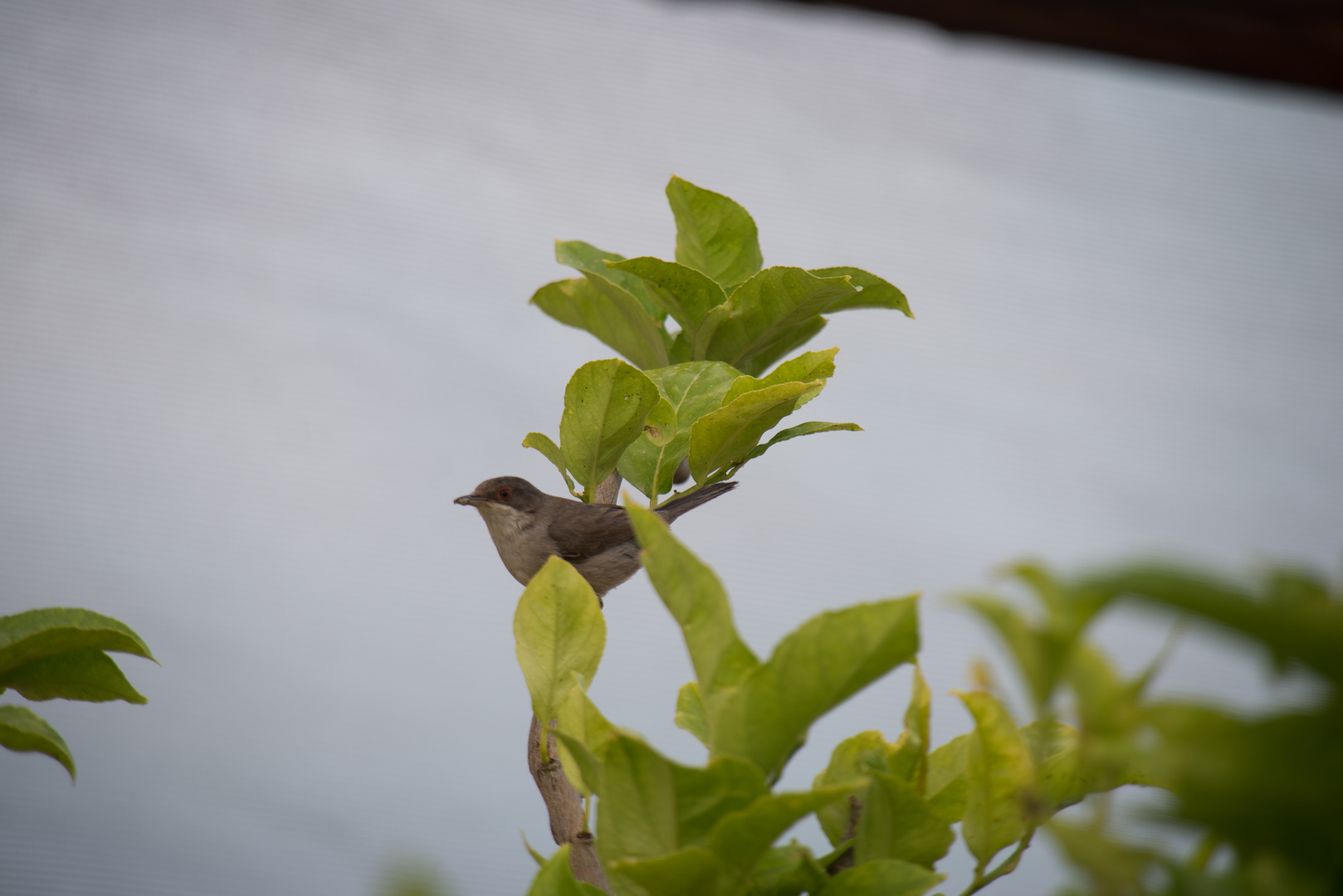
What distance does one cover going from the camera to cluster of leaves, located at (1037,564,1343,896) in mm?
159

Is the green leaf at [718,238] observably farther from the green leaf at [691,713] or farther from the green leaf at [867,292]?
the green leaf at [691,713]

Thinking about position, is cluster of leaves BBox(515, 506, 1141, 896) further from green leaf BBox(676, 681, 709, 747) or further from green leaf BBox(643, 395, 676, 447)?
green leaf BBox(643, 395, 676, 447)

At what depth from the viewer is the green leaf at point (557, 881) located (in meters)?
0.33

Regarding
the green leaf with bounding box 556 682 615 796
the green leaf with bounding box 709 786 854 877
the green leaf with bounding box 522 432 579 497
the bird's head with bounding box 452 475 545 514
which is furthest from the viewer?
the bird's head with bounding box 452 475 545 514

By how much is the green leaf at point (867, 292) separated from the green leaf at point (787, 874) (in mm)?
330

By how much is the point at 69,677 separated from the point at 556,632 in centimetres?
30

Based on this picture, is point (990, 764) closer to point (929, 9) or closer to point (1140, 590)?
point (1140, 590)

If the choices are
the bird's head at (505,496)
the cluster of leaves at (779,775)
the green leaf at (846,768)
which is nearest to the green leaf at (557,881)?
the cluster of leaves at (779,775)

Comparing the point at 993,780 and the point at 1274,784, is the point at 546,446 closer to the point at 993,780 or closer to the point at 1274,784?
the point at 993,780

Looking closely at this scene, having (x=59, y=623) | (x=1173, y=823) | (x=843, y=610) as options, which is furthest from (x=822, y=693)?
(x=59, y=623)

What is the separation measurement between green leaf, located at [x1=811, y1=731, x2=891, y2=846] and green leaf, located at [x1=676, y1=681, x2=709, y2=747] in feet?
0.20

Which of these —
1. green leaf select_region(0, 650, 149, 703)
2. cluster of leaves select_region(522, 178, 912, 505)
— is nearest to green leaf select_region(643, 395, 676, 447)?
cluster of leaves select_region(522, 178, 912, 505)

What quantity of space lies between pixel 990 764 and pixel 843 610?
0.11m

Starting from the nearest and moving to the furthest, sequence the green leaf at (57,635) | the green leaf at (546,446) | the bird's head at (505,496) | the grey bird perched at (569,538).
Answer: the green leaf at (57,635) < the green leaf at (546,446) < the grey bird perched at (569,538) < the bird's head at (505,496)
